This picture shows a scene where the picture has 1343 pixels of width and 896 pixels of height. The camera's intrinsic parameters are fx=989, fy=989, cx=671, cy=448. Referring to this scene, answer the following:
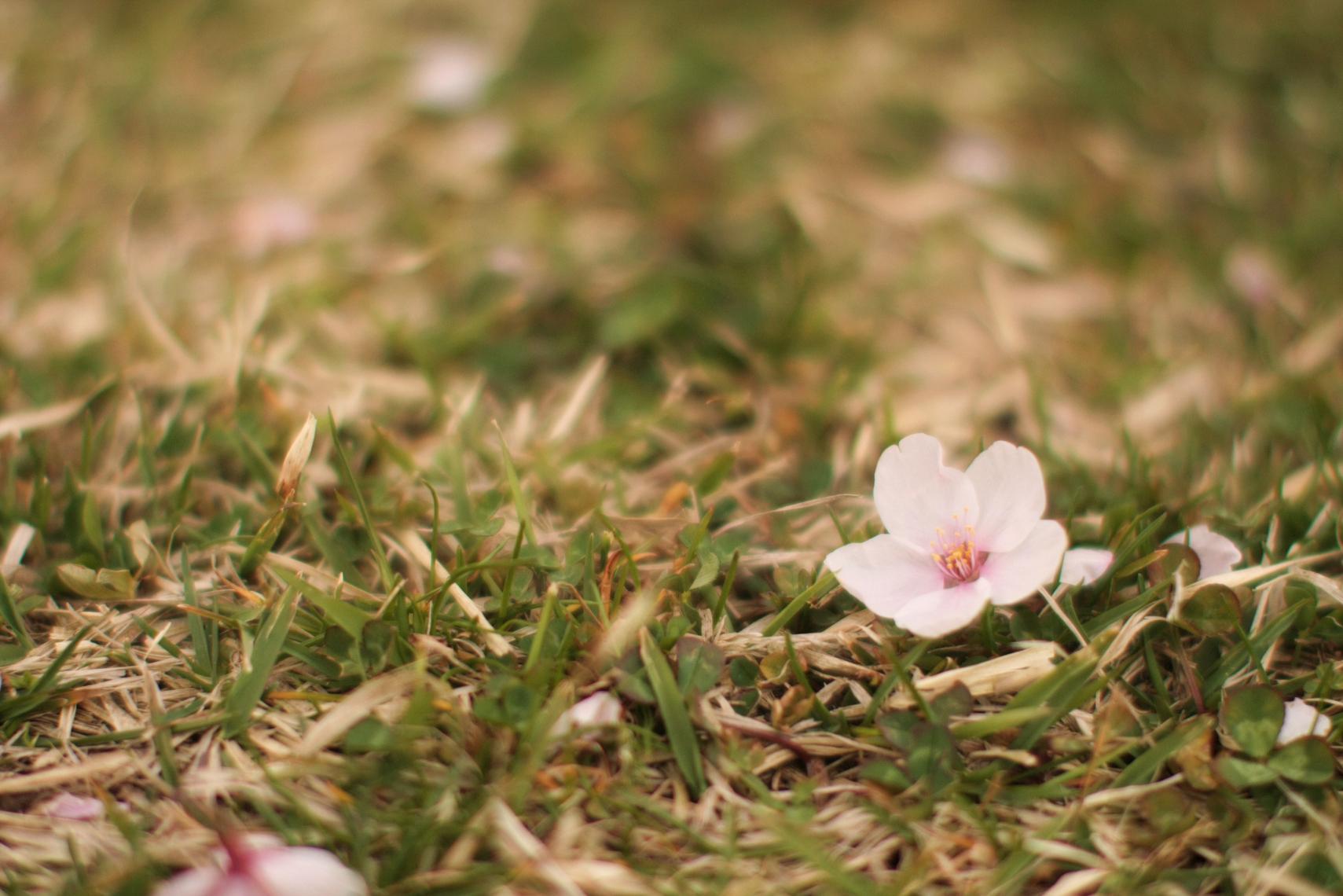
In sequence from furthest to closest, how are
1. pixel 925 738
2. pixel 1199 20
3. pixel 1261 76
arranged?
pixel 1199 20 < pixel 1261 76 < pixel 925 738

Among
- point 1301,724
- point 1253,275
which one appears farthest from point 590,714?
point 1253,275

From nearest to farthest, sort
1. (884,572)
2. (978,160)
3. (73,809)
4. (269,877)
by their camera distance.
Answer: (269,877)
(73,809)
(884,572)
(978,160)

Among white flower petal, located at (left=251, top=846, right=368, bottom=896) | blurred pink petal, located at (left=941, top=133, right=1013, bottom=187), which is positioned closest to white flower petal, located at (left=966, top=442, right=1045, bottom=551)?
white flower petal, located at (left=251, top=846, right=368, bottom=896)

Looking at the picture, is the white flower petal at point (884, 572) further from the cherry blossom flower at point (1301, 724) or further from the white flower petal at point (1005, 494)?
the cherry blossom flower at point (1301, 724)

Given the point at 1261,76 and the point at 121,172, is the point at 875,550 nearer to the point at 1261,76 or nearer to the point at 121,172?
the point at 121,172

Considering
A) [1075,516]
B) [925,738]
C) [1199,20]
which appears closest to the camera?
[925,738]

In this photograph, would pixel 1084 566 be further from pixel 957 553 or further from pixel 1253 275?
pixel 1253 275

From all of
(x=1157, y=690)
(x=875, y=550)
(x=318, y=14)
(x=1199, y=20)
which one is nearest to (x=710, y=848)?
(x=875, y=550)
